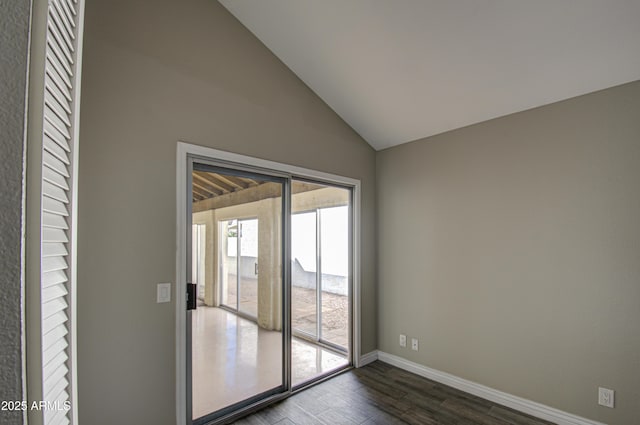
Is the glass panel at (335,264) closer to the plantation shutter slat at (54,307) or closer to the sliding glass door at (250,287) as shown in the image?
the sliding glass door at (250,287)

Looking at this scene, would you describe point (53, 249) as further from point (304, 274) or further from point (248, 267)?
point (304, 274)

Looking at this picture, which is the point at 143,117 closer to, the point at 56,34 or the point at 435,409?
the point at 56,34

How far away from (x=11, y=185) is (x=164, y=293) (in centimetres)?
179

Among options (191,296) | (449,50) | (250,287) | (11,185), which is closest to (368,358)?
(250,287)

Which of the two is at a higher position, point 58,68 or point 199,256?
point 58,68

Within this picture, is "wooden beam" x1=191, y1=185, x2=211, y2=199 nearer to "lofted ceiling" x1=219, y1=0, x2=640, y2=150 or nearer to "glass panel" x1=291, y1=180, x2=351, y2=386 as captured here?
"glass panel" x1=291, y1=180, x2=351, y2=386

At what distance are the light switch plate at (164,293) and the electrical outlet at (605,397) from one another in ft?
10.9

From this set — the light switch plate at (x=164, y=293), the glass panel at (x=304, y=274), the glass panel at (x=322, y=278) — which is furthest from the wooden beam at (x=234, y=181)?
the light switch plate at (x=164, y=293)

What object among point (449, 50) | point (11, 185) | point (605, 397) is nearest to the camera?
point (11, 185)

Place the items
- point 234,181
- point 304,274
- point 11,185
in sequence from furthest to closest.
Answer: point 304,274 → point 234,181 → point 11,185

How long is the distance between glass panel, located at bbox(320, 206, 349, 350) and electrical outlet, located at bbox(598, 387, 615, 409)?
7.67 feet

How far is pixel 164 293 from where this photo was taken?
2135mm

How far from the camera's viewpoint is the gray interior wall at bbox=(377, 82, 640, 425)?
225 centimetres

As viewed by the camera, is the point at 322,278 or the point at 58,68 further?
the point at 322,278
